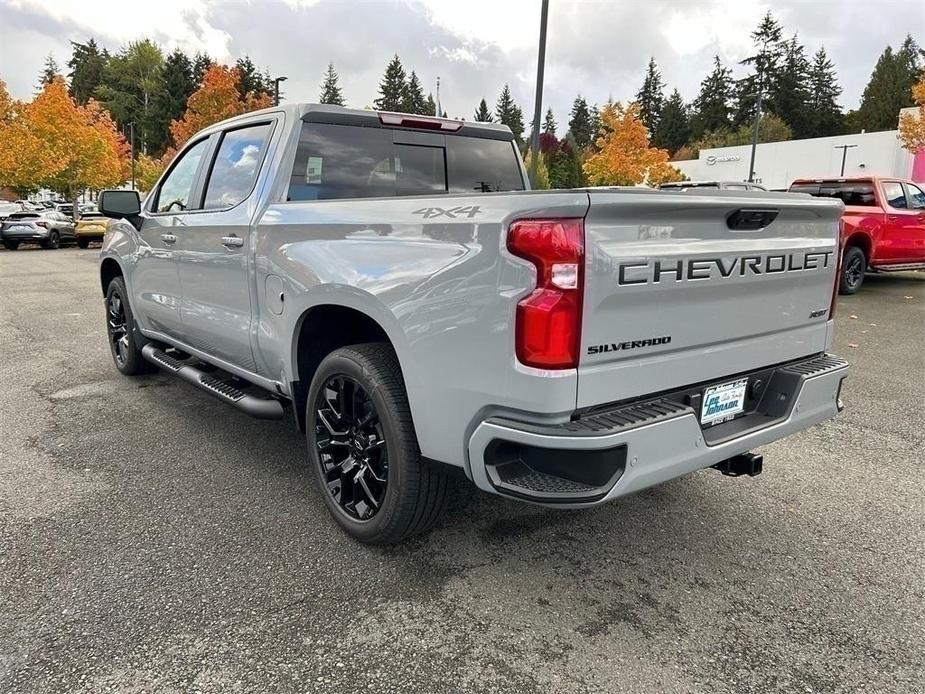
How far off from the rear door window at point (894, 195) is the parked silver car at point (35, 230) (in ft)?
81.4

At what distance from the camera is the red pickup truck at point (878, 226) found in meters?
11.1

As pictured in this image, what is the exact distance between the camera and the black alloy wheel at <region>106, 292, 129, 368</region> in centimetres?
579

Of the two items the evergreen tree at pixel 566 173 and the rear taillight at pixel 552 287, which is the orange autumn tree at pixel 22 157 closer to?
the evergreen tree at pixel 566 173

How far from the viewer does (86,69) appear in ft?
303

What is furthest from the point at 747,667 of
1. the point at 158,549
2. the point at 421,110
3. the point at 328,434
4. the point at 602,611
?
the point at 421,110

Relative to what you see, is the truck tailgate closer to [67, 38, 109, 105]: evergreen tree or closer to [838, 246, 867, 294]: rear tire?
[838, 246, 867, 294]: rear tire

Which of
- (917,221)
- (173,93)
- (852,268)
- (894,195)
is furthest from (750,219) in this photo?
(173,93)

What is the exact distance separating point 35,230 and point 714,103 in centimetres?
7759

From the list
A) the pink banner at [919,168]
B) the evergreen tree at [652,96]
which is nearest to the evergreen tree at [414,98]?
the evergreen tree at [652,96]

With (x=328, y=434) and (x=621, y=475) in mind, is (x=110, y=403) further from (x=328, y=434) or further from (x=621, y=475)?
(x=621, y=475)

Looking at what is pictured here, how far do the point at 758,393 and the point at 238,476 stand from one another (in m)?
2.72

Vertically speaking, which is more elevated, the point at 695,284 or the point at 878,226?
the point at 695,284

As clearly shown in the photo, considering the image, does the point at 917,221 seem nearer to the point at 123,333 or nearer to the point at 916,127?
the point at 123,333

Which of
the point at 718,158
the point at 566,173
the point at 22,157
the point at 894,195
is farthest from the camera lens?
the point at 566,173
